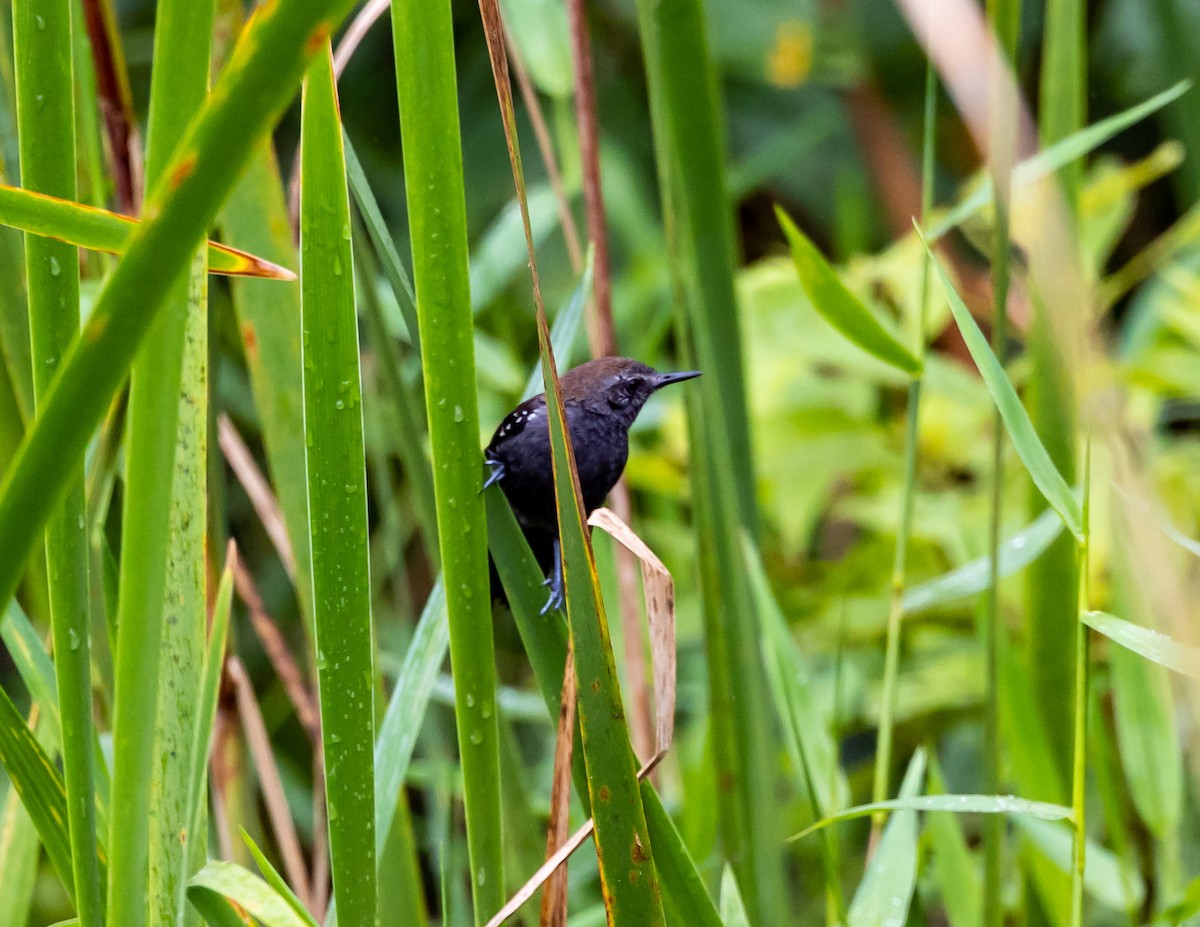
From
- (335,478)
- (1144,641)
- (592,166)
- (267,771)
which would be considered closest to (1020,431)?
(1144,641)

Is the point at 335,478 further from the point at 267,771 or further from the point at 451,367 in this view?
the point at 267,771

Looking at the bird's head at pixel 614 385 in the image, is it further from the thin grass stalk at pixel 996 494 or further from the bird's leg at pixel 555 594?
the thin grass stalk at pixel 996 494

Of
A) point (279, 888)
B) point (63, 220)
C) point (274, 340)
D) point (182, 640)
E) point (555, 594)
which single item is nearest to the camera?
point (63, 220)

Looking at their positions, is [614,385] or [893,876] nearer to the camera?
[893,876]

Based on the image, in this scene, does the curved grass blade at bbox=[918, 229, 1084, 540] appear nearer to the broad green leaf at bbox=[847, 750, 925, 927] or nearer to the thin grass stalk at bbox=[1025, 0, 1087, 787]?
the broad green leaf at bbox=[847, 750, 925, 927]

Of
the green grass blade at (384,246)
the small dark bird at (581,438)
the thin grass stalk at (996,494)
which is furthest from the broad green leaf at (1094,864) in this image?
the green grass blade at (384,246)

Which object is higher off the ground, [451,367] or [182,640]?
[451,367]

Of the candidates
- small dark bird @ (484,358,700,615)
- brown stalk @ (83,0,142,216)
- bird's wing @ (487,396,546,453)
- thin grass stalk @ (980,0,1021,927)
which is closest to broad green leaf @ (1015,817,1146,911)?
thin grass stalk @ (980,0,1021,927)
